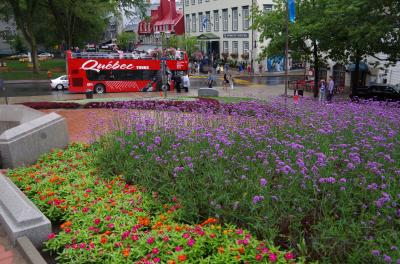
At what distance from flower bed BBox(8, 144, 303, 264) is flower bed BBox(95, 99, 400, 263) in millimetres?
299

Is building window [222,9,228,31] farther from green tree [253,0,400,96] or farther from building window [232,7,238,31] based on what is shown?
green tree [253,0,400,96]

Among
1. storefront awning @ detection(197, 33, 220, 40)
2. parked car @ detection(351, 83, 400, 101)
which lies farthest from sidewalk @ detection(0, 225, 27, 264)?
storefront awning @ detection(197, 33, 220, 40)

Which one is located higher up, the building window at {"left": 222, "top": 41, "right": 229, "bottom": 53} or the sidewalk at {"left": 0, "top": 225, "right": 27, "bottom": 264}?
the building window at {"left": 222, "top": 41, "right": 229, "bottom": 53}

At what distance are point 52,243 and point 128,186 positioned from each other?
209cm

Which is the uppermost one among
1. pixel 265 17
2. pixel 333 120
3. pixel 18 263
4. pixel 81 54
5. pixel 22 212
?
pixel 265 17

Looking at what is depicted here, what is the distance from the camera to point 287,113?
11359 millimetres

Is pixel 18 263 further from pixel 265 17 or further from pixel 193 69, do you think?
pixel 193 69

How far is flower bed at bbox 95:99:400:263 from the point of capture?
17.0 feet

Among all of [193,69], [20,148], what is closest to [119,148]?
[20,148]

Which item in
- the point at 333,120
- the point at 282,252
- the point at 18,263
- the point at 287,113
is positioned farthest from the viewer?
the point at 287,113

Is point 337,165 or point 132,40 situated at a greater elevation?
point 132,40

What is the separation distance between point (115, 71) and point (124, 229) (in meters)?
27.4

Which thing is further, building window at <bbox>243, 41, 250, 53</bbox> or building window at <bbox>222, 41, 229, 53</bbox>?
building window at <bbox>222, 41, 229, 53</bbox>

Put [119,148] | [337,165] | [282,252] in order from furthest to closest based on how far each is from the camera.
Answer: [119,148], [337,165], [282,252]
